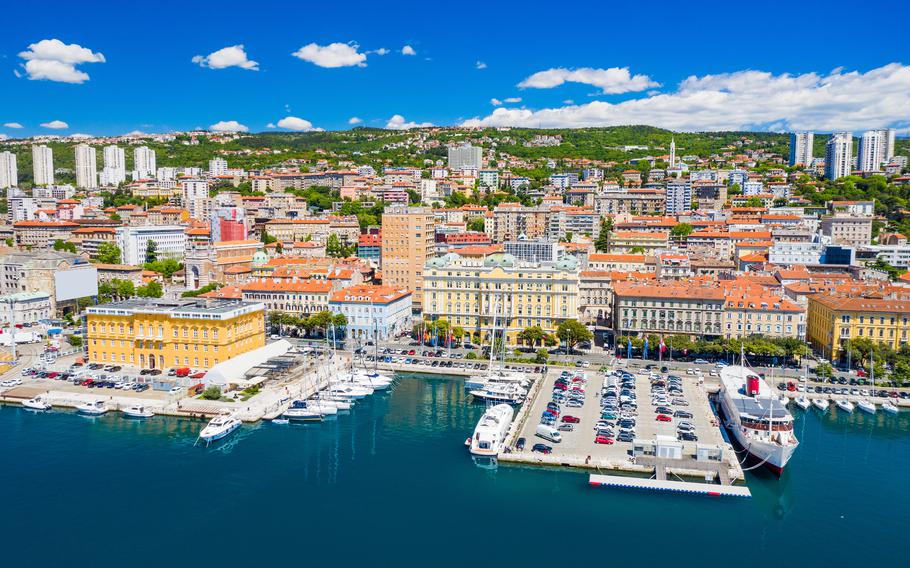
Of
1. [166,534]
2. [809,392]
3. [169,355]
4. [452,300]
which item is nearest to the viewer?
[166,534]

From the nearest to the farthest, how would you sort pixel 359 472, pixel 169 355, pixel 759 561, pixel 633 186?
pixel 759 561 → pixel 359 472 → pixel 169 355 → pixel 633 186

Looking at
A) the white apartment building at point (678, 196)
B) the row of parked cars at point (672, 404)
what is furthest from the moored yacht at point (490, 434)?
the white apartment building at point (678, 196)

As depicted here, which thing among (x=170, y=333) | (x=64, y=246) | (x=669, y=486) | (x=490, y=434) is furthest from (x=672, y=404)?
(x=64, y=246)

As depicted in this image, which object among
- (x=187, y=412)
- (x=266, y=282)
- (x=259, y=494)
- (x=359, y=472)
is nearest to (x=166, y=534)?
(x=259, y=494)

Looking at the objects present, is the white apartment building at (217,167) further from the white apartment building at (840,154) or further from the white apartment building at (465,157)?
the white apartment building at (840,154)

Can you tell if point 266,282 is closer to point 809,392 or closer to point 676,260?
point 676,260

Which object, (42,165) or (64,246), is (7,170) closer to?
(42,165)

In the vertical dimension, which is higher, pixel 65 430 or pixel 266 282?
pixel 266 282

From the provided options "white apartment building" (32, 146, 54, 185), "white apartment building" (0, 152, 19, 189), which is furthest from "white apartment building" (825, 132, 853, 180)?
"white apartment building" (0, 152, 19, 189)
